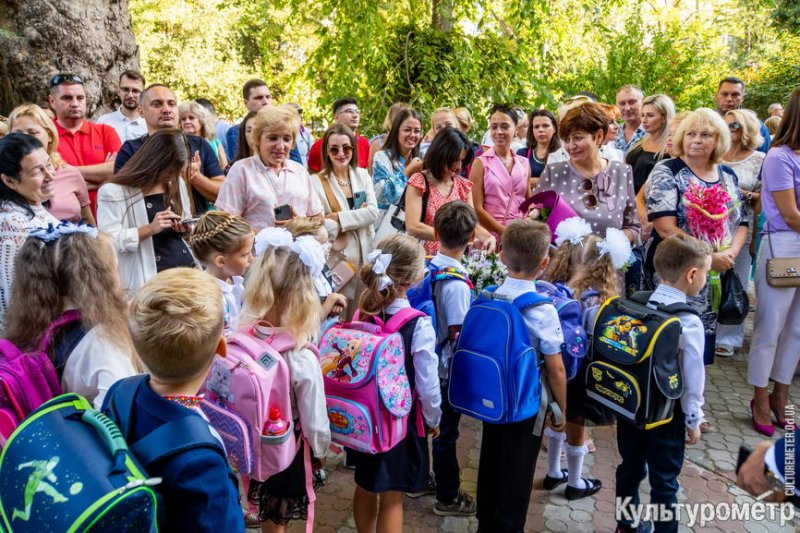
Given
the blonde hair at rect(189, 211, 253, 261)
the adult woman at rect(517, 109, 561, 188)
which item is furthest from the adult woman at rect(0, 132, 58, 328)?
the adult woman at rect(517, 109, 561, 188)

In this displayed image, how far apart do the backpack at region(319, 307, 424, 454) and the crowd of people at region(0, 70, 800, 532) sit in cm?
→ 11

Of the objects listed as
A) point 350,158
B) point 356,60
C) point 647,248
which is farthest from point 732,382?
point 356,60

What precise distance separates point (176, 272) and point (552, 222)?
262cm

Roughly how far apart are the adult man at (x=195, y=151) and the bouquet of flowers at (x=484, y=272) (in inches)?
76.3

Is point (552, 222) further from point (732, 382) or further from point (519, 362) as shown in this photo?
point (732, 382)

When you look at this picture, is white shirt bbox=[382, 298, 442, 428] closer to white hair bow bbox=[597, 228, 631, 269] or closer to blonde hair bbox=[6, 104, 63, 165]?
white hair bow bbox=[597, 228, 631, 269]

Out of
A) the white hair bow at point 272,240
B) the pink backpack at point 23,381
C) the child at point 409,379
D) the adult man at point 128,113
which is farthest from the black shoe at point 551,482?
the adult man at point 128,113

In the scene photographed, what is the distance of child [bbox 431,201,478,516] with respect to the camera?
304 cm

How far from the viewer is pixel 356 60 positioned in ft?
25.5

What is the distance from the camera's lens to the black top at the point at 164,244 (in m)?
3.26

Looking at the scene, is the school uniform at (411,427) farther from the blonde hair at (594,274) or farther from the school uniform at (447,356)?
the blonde hair at (594,274)

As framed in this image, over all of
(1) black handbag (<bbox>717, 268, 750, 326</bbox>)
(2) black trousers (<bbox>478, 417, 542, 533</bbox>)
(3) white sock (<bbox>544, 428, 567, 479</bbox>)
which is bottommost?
(3) white sock (<bbox>544, 428, 567, 479</bbox>)

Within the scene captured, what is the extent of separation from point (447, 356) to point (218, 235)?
1335 millimetres

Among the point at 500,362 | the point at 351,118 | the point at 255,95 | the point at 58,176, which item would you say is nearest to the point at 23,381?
the point at 500,362
